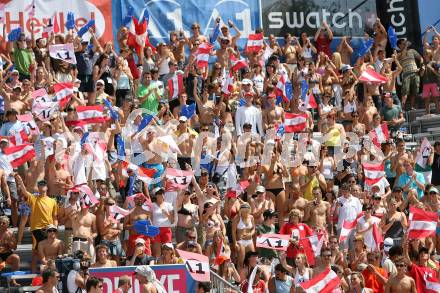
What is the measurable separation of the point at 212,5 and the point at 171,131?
7239 millimetres

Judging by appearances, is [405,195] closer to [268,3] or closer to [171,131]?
[171,131]

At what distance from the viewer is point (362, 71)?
30578 millimetres

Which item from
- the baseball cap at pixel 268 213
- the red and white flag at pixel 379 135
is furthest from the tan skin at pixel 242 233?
the red and white flag at pixel 379 135

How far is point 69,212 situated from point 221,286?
2.87m

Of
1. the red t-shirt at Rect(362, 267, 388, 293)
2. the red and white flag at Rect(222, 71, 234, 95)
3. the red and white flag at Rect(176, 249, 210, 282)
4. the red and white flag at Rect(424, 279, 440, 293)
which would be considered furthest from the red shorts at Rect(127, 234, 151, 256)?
the red and white flag at Rect(222, 71, 234, 95)

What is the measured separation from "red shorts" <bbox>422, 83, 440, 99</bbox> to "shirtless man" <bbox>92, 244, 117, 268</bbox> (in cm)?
1136

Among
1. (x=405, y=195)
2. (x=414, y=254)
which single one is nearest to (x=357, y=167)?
(x=405, y=195)

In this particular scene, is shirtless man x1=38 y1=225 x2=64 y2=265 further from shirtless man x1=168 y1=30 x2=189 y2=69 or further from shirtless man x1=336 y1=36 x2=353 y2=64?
shirtless man x1=336 y1=36 x2=353 y2=64

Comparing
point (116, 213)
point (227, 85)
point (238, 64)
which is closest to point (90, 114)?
point (116, 213)

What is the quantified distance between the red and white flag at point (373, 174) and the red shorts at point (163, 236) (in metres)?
4.64

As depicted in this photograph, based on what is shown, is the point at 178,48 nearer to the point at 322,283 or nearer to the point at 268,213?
the point at 268,213

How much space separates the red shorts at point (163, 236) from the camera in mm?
23219

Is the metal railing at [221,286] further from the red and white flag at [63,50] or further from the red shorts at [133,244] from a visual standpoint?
the red and white flag at [63,50]

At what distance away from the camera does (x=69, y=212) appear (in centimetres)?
2302
